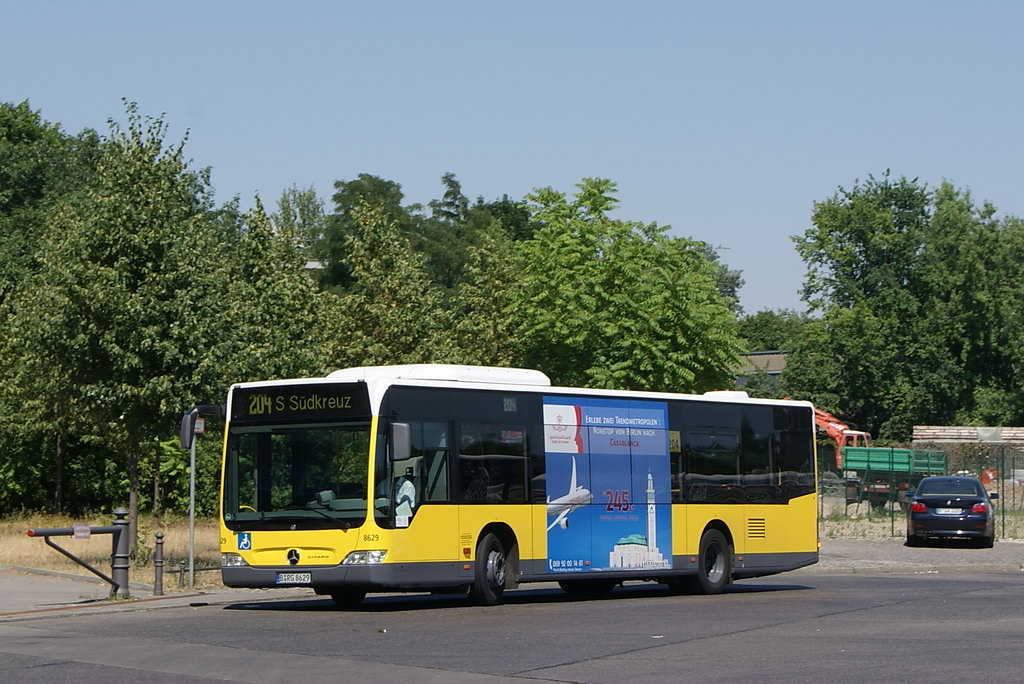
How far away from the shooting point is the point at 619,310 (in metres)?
42.1

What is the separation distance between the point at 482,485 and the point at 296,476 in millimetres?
2506

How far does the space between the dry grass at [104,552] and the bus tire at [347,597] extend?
300 centimetres

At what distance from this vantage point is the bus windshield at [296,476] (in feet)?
60.0

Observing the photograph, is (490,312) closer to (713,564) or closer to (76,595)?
(713,564)

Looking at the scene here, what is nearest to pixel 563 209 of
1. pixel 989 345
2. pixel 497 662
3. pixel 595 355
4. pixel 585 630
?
pixel 595 355

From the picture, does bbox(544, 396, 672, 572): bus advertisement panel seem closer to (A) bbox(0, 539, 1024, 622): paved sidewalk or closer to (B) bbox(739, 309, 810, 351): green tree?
(A) bbox(0, 539, 1024, 622): paved sidewalk

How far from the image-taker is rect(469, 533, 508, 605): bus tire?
763 inches

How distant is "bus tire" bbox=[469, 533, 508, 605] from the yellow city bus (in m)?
0.03

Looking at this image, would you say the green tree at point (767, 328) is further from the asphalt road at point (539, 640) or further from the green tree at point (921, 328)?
the asphalt road at point (539, 640)

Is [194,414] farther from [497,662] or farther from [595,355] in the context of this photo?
[595,355]

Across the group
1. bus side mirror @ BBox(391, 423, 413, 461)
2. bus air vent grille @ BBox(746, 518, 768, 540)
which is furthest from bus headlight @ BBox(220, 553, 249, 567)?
bus air vent grille @ BBox(746, 518, 768, 540)

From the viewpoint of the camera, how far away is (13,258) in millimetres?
53656

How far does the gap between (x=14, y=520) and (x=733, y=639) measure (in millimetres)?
32544

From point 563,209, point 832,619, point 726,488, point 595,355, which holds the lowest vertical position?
point 832,619
